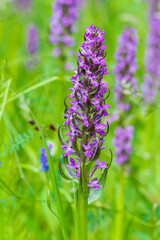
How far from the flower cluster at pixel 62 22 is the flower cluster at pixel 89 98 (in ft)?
6.75

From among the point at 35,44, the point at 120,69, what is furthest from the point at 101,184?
the point at 35,44

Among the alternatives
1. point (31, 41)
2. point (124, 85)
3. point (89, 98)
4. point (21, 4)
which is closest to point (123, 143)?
point (124, 85)

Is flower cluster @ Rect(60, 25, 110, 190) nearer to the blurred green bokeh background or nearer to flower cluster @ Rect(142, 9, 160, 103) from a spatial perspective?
the blurred green bokeh background

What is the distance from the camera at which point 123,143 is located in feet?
8.87

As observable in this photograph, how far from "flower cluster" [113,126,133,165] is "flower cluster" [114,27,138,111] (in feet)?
0.85

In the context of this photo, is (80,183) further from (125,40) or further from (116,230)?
(125,40)

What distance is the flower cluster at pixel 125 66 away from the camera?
2.79 m

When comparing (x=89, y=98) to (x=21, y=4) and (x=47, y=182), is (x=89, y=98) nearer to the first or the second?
(x=47, y=182)

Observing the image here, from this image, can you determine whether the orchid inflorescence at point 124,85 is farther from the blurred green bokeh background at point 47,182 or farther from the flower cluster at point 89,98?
the flower cluster at point 89,98

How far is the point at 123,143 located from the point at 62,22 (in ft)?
4.64

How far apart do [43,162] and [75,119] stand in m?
0.71

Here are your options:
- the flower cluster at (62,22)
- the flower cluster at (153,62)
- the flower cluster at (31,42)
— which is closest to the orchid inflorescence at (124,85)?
the flower cluster at (62,22)

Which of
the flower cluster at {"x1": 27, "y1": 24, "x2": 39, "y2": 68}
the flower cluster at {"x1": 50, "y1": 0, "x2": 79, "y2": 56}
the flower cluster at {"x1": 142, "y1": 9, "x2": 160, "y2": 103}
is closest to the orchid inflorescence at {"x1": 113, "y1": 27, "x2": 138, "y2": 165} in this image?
the flower cluster at {"x1": 50, "y1": 0, "x2": 79, "y2": 56}

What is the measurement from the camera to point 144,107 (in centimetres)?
318
